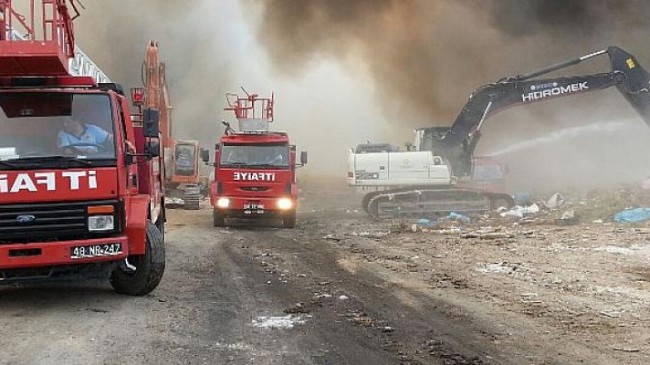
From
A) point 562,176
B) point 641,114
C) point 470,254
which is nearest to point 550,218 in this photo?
point 641,114

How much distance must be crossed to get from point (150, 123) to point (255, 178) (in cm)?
700

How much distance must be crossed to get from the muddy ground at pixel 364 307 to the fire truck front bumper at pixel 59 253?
489mm

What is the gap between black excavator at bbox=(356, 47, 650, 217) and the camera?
15281 millimetres

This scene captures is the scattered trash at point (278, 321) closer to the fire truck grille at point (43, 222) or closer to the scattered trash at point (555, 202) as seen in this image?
the fire truck grille at point (43, 222)

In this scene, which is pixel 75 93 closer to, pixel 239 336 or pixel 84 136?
pixel 84 136

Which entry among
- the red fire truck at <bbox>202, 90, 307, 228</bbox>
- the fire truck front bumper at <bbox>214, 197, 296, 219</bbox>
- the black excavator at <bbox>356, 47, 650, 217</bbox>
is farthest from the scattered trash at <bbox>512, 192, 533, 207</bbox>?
the fire truck front bumper at <bbox>214, 197, 296, 219</bbox>

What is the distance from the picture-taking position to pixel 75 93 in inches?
246

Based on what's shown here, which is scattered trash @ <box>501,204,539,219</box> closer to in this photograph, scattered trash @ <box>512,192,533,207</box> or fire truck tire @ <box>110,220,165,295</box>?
scattered trash @ <box>512,192,533,207</box>

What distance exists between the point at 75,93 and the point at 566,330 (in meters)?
4.73

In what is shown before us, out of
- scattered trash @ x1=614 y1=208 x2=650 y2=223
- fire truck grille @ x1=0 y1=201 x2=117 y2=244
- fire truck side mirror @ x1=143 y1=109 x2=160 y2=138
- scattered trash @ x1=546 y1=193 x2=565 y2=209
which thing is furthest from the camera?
scattered trash @ x1=546 y1=193 x2=565 y2=209

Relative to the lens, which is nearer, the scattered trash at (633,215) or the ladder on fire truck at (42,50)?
the ladder on fire truck at (42,50)

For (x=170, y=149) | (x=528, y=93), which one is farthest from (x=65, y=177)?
(x=170, y=149)

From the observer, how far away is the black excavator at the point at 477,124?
1528 centimetres

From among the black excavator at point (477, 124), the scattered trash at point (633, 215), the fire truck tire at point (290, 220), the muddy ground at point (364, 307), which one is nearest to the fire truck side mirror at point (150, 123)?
the muddy ground at point (364, 307)
